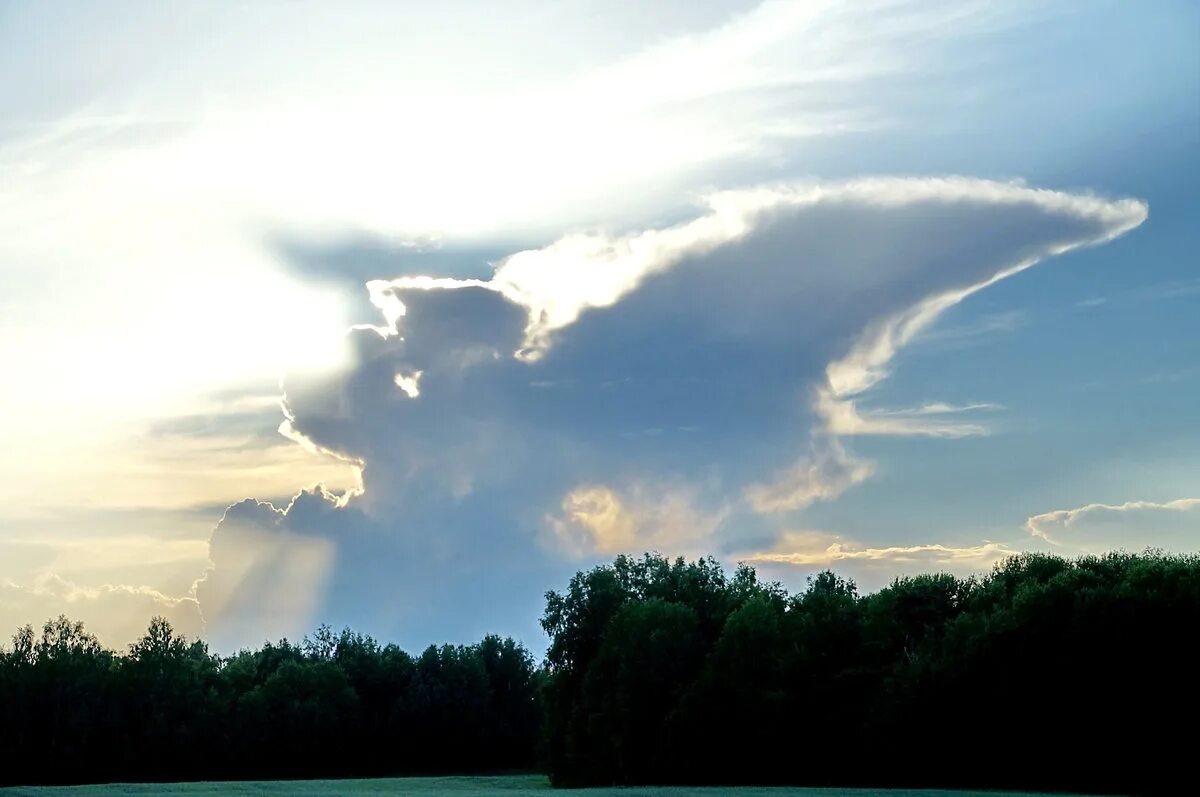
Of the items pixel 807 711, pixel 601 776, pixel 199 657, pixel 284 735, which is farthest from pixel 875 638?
pixel 199 657

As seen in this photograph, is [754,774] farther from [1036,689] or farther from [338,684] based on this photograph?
[338,684]

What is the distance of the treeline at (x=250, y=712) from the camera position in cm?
14150

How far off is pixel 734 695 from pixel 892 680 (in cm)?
1451

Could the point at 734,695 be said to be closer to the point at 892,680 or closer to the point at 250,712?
the point at 892,680

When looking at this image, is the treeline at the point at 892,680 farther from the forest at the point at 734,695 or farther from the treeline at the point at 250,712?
the treeline at the point at 250,712

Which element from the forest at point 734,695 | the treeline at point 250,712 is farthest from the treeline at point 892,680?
the treeline at point 250,712

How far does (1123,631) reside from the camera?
72.4 metres

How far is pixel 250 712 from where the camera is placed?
148 m

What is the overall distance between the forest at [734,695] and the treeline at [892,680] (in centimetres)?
15

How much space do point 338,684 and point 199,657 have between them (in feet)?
75.8

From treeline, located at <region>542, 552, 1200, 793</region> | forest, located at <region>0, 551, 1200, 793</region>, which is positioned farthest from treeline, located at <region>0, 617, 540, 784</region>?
treeline, located at <region>542, 552, 1200, 793</region>

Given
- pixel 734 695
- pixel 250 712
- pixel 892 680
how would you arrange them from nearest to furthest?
1. pixel 892 680
2. pixel 734 695
3. pixel 250 712

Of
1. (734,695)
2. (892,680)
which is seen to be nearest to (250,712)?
(734,695)

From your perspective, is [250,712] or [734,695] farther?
[250,712]
